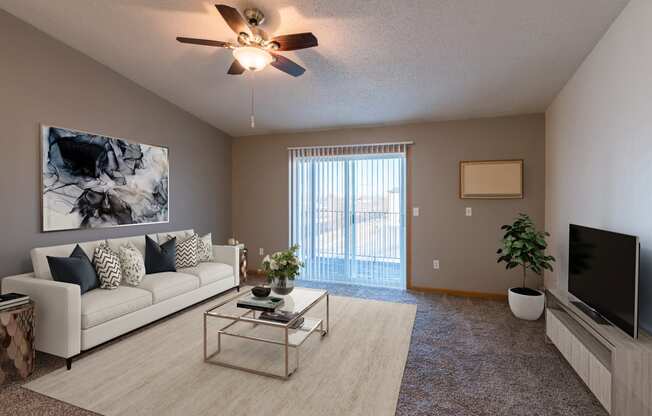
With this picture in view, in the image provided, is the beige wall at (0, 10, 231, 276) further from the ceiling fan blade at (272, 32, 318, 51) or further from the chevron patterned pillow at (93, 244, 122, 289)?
the ceiling fan blade at (272, 32, 318, 51)

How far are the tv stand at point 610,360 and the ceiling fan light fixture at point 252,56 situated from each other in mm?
2900

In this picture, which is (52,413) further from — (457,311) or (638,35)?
(638,35)

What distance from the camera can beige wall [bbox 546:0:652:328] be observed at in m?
2.05

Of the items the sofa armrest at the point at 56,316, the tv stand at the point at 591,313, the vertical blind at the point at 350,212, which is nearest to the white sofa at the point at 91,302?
the sofa armrest at the point at 56,316

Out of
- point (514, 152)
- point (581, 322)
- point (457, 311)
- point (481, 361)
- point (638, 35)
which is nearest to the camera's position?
point (638, 35)

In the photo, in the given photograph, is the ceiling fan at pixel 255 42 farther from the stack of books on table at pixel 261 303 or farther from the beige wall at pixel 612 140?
the beige wall at pixel 612 140

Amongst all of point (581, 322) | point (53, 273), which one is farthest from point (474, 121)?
point (53, 273)

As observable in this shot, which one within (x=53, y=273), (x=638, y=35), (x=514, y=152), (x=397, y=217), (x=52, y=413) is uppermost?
(x=638, y=35)

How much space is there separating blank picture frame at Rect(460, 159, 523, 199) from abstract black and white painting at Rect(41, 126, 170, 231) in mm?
4043

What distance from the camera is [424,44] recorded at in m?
2.86

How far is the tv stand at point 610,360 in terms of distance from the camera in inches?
68.1

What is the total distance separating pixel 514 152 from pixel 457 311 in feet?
7.02

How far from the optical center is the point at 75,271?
2764 millimetres

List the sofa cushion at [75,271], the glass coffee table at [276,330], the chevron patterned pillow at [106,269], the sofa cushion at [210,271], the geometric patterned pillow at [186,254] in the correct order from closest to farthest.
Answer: the glass coffee table at [276,330]
the sofa cushion at [75,271]
the chevron patterned pillow at [106,269]
the sofa cushion at [210,271]
the geometric patterned pillow at [186,254]
